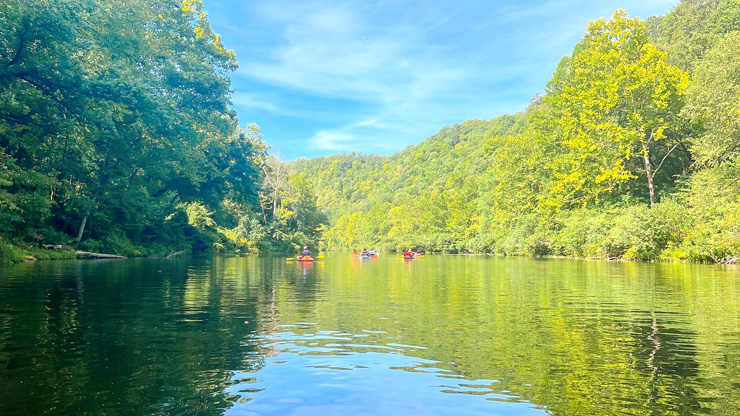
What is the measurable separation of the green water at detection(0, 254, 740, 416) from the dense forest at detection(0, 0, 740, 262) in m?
17.4

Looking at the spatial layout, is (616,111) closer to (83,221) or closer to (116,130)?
(116,130)

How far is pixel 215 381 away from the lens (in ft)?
18.5

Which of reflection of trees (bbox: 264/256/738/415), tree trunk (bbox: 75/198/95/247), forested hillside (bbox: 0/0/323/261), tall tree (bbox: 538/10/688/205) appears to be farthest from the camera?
tall tree (bbox: 538/10/688/205)

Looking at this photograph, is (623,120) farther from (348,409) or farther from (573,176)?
(348,409)

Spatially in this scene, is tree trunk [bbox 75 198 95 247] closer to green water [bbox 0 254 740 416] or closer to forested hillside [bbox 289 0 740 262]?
green water [bbox 0 254 740 416]

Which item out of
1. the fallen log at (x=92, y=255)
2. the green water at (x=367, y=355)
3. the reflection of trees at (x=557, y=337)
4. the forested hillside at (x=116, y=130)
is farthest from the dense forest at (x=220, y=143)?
the reflection of trees at (x=557, y=337)

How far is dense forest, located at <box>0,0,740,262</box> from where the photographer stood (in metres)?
25.7

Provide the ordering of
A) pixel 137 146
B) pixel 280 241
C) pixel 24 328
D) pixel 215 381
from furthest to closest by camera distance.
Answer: pixel 280 241 < pixel 137 146 < pixel 24 328 < pixel 215 381

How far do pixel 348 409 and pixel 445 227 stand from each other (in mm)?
97683

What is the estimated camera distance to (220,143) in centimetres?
4738

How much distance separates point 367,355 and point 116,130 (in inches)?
1023

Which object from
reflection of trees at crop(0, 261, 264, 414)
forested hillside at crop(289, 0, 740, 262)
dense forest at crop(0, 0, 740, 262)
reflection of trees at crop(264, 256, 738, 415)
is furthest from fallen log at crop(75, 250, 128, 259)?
forested hillside at crop(289, 0, 740, 262)

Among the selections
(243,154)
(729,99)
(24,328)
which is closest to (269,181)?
(243,154)

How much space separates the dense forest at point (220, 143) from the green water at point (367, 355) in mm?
17433
